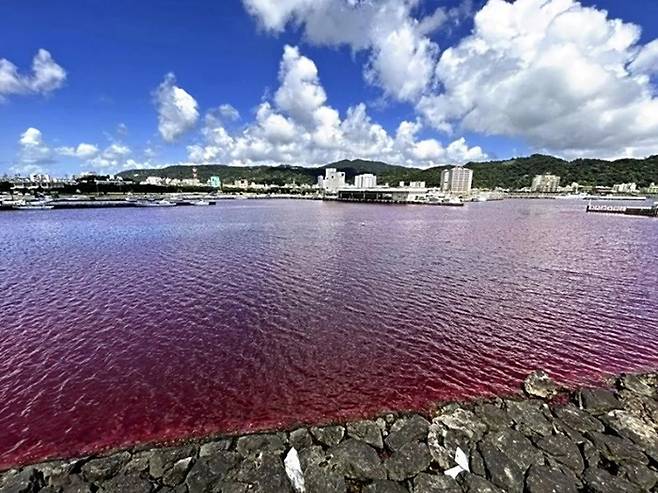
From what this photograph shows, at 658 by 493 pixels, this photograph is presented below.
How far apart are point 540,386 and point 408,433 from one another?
5.06m

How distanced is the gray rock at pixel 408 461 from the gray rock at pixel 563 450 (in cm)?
268

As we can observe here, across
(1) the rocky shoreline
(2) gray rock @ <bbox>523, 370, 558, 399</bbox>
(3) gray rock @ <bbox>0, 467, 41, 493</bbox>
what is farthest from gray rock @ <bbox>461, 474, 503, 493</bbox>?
(3) gray rock @ <bbox>0, 467, 41, 493</bbox>

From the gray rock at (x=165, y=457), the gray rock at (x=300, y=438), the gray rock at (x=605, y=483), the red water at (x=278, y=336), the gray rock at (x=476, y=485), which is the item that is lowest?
the red water at (x=278, y=336)

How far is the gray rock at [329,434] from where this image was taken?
7487mm

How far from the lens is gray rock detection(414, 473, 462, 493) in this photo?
6267 mm

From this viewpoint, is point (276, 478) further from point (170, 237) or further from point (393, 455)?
point (170, 237)

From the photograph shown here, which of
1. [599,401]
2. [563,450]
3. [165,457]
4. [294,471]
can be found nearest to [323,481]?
[294,471]

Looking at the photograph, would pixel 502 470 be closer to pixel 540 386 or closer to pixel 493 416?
pixel 493 416

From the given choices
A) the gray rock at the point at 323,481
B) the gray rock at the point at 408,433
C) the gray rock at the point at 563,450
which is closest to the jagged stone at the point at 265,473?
the gray rock at the point at 323,481

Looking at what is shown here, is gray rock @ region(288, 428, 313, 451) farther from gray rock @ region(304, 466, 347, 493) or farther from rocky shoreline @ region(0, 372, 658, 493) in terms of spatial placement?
gray rock @ region(304, 466, 347, 493)

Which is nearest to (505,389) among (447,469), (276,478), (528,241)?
(447,469)

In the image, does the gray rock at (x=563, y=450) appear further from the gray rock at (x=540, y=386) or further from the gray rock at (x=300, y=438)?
the gray rock at (x=300, y=438)

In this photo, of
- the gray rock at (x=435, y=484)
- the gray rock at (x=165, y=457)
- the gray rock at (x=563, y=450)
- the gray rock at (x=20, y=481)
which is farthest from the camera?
the gray rock at (x=563, y=450)

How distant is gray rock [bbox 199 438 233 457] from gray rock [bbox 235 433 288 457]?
24 centimetres
